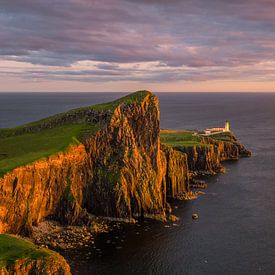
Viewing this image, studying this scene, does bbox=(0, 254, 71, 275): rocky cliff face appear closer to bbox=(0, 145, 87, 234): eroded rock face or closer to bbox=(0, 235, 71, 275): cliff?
bbox=(0, 235, 71, 275): cliff

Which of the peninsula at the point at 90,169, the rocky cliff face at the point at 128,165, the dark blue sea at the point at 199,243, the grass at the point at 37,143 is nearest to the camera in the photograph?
the dark blue sea at the point at 199,243

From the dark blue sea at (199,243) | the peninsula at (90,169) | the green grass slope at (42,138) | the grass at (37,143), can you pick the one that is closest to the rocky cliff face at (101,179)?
the peninsula at (90,169)

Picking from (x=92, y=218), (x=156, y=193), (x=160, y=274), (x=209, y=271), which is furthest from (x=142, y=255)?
(x=156, y=193)

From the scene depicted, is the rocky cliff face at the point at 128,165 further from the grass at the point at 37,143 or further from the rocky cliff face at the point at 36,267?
the rocky cliff face at the point at 36,267

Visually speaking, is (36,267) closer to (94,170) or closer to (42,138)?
(94,170)

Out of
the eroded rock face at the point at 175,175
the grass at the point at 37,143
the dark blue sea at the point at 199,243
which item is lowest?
the dark blue sea at the point at 199,243

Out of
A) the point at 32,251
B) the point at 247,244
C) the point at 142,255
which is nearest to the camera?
the point at 32,251

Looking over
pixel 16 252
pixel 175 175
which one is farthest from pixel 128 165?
pixel 16 252

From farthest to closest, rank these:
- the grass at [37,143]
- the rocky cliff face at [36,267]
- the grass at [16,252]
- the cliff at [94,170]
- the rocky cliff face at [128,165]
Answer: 1. the rocky cliff face at [128,165]
2. the grass at [37,143]
3. the cliff at [94,170]
4. the grass at [16,252]
5. the rocky cliff face at [36,267]

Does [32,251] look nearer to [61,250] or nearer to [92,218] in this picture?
[61,250]
